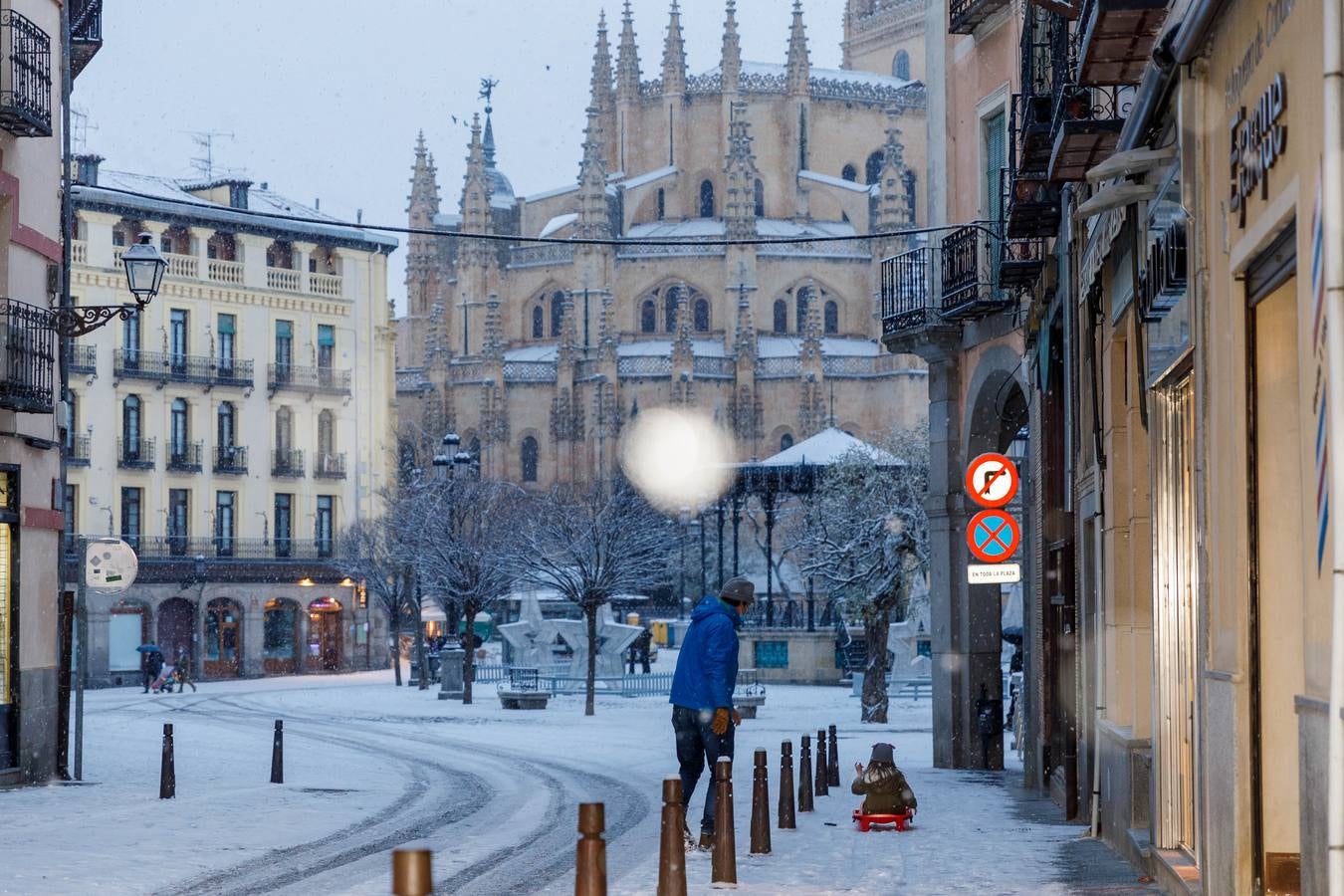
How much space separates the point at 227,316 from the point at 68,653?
41.2m

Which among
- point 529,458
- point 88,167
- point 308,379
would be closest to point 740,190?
point 529,458

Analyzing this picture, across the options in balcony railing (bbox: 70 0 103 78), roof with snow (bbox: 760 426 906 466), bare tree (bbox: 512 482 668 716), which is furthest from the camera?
roof with snow (bbox: 760 426 906 466)

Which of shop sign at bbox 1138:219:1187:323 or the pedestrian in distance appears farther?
the pedestrian in distance

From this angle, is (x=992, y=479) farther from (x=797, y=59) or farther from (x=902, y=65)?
(x=902, y=65)

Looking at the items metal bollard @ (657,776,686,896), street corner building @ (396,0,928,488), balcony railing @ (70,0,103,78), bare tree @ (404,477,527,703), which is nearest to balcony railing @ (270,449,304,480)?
bare tree @ (404,477,527,703)

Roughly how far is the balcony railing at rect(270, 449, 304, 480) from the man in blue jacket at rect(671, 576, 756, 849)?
50248 millimetres

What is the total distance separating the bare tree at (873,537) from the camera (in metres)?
35.2

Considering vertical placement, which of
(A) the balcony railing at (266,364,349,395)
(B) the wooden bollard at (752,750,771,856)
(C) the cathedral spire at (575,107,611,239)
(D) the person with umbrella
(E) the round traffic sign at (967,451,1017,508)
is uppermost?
(C) the cathedral spire at (575,107,611,239)

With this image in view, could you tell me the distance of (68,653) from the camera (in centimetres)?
2141

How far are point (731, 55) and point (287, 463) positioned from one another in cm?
3537

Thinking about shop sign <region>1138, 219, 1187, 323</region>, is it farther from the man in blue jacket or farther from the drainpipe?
the drainpipe

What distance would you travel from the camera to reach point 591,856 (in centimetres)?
730

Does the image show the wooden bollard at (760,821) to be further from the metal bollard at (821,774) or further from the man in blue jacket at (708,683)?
the metal bollard at (821,774)

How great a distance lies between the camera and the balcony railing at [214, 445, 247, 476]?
60.9 metres
